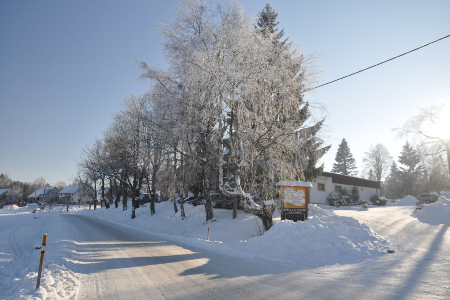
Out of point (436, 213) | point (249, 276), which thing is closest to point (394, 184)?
point (436, 213)

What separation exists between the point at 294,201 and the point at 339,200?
22.2 metres

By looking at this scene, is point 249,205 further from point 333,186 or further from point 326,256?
point 333,186

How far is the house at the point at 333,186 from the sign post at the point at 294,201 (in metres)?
18.7

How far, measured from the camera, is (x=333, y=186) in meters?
33.5

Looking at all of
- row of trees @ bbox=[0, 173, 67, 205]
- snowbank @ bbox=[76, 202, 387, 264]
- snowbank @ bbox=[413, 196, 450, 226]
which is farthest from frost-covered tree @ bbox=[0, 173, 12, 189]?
snowbank @ bbox=[413, 196, 450, 226]

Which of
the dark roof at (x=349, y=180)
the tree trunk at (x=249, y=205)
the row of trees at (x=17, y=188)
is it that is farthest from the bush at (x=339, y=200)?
the row of trees at (x=17, y=188)

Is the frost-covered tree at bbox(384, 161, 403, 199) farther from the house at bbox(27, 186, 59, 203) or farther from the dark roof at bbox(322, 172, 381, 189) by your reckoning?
the house at bbox(27, 186, 59, 203)

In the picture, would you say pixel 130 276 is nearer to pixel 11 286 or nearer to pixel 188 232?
pixel 11 286

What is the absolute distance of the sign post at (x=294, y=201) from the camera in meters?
12.9

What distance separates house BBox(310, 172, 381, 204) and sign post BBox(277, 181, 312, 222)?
737 inches

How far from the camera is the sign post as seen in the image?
12938 mm

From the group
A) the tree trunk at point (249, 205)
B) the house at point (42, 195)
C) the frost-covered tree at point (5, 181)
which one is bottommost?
the house at point (42, 195)

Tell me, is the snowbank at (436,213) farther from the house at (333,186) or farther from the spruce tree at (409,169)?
the spruce tree at (409,169)

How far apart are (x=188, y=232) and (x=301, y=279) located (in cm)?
1082
